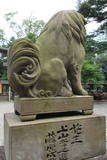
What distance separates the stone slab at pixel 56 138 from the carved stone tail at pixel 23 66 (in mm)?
384

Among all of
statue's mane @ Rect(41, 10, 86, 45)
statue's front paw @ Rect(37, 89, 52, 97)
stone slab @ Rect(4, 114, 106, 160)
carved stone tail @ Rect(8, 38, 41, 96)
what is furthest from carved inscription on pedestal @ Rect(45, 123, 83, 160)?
statue's mane @ Rect(41, 10, 86, 45)

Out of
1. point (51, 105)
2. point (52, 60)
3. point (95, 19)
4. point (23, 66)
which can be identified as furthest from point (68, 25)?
point (95, 19)

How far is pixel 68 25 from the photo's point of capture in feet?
7.00

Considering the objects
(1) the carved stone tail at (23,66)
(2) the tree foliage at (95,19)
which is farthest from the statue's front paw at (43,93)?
(2) the tree foliage at (95,19)

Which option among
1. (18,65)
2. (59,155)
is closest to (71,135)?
(59,155)

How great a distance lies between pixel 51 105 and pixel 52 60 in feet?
1.66

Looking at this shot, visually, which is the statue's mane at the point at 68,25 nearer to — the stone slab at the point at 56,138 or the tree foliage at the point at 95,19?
the stone slab at the point at 56,138

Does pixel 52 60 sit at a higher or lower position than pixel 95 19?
lower

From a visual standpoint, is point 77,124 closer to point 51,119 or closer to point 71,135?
point 71,135

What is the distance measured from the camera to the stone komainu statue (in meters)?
1.94

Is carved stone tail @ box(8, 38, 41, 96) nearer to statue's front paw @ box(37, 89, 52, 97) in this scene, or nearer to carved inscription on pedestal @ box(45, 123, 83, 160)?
statue's front paw @ box(37, 89, 52, 97)

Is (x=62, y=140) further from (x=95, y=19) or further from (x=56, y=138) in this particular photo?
(x=95, y=19)

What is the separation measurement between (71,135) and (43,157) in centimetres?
37

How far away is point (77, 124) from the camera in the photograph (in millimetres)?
2023
